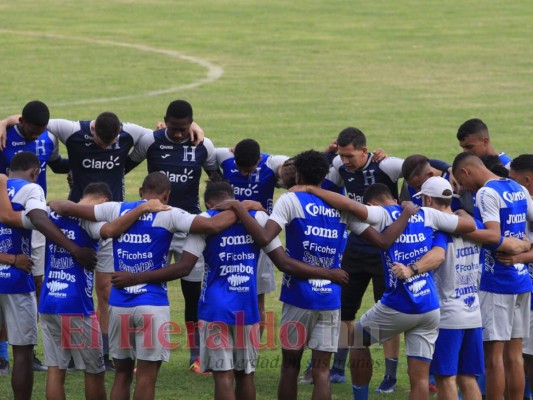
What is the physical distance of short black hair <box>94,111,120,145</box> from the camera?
11.3 metres

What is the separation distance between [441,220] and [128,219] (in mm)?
2464

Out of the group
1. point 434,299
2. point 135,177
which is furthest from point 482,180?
point 135,177

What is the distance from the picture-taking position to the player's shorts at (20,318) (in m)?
9.80

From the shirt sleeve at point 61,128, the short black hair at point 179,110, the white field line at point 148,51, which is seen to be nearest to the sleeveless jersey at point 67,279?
the short black hair at point 179,110

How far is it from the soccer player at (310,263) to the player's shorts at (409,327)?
323 mm

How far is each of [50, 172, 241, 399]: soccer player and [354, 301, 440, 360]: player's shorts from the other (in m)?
1.44

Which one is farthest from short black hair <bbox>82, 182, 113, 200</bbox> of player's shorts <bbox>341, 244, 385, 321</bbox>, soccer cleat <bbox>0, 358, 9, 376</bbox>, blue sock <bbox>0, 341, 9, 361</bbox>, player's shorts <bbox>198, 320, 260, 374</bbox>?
player's shorts <bbox>341, 244, 385, 321</bbox>

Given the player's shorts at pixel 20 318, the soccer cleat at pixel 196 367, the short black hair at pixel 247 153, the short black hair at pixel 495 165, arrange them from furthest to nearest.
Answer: the soccer cleat at pixel 196 367
the short black hair at pixel 247 153
the short black hair at pixel 495 165
the player's shorts at pixel 20 318

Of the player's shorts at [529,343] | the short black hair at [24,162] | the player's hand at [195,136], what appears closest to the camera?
the short black hair at [24,162]

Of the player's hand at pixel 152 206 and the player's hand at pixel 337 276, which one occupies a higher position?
the player's hand at pixel 152 206

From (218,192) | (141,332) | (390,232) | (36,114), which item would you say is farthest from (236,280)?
(36,114)

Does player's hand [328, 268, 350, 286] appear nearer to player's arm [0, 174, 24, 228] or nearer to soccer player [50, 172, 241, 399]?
soccer player [50, 172, 241, 399]

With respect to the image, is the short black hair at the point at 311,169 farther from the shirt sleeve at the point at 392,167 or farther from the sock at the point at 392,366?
the sock at the point at 392,366

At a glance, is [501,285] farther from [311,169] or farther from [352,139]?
[352,139]
